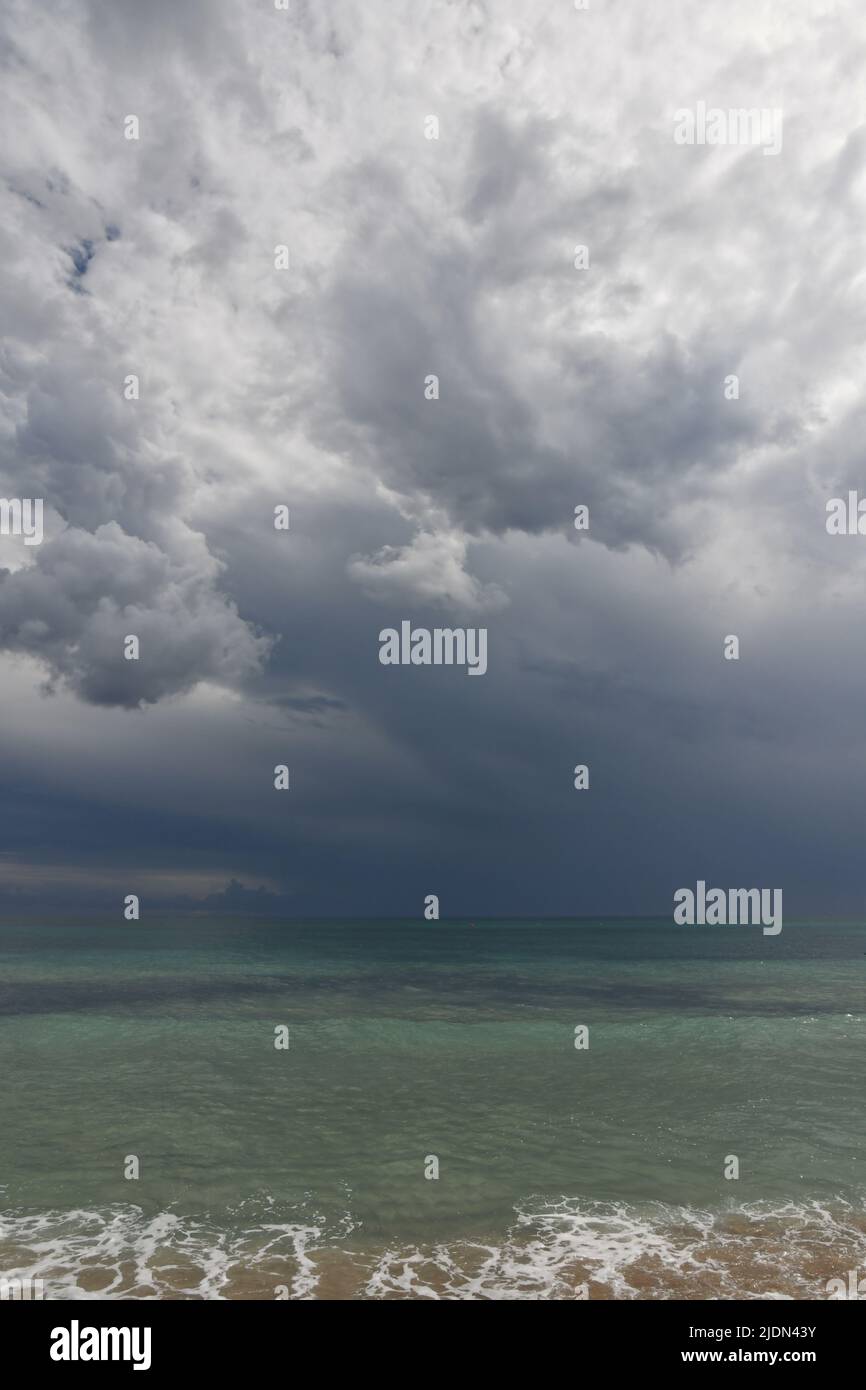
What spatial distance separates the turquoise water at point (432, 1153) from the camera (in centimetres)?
1308

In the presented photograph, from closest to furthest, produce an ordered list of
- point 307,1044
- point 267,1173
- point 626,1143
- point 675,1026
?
point 267,1173, point 626,1143, point 307,1044, point 675,1026

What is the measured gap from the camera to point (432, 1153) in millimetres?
19188

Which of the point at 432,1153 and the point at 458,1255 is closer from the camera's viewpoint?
the point at 458,1255

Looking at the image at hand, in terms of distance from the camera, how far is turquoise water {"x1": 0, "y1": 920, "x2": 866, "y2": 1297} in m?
13.1

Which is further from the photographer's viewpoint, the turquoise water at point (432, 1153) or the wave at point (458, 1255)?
the turquoise water at point (432, 1153)

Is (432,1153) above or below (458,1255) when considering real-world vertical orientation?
below

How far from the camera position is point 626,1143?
20.0 metres

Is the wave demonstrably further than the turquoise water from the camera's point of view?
No
